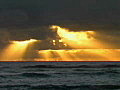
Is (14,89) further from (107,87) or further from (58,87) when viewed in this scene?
(107,87)

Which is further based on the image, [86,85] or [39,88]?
[86,85]

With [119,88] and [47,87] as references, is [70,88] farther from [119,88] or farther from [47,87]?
[119,88]

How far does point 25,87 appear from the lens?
5350cm

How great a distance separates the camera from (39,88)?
52.6 meters

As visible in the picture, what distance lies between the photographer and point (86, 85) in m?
56.5

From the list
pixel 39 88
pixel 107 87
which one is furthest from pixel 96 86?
pixel 39 88

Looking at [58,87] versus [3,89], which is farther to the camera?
[58,87]

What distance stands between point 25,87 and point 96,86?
39.9ft

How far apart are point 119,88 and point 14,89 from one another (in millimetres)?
16913

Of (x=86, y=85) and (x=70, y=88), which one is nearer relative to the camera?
(x=70, y=88)

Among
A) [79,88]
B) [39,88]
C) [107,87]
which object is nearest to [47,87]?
[39,88]

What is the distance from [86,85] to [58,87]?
18.1 feet

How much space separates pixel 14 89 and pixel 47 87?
5.77 meters

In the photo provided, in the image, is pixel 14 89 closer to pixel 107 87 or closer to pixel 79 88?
pixel 79 88
